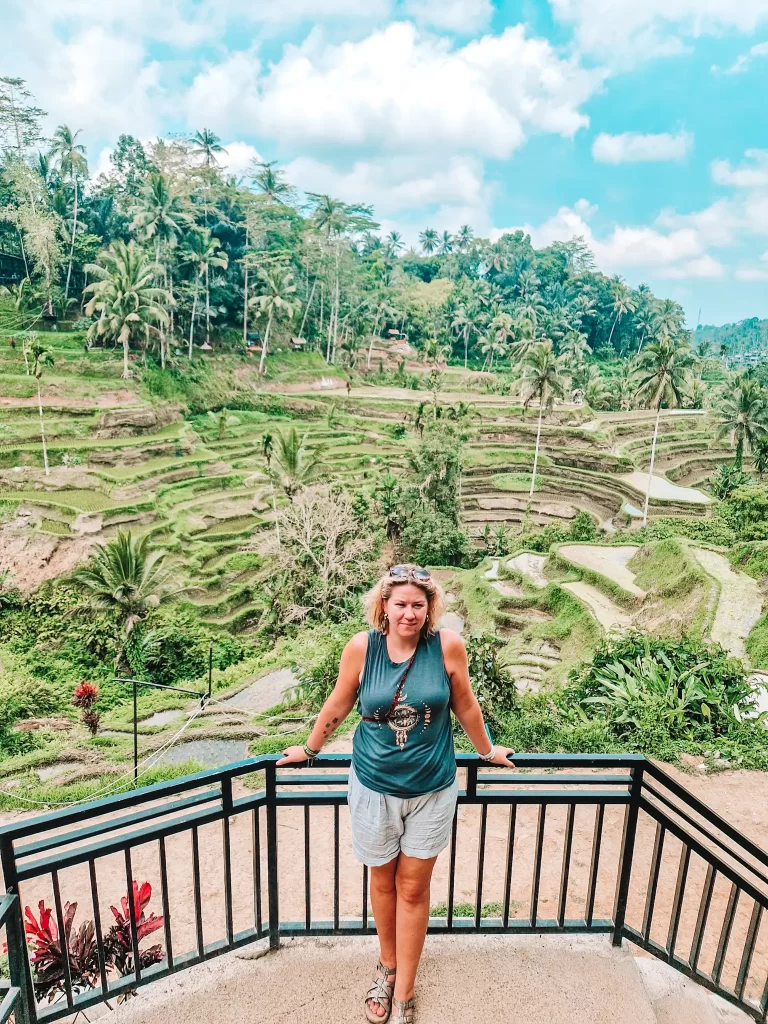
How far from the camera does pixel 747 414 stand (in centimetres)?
3008

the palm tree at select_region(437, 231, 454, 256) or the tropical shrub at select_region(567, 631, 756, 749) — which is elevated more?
the palm tree at select_region(437, 231, 454, 256)

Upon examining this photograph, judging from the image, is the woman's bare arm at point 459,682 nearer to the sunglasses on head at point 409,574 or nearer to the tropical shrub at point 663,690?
the sunglasses on head at point 409,574

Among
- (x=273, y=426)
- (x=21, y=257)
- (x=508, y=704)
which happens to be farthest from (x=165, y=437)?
(x=508, y=704)

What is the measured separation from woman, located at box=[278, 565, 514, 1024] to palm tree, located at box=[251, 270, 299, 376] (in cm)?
3920

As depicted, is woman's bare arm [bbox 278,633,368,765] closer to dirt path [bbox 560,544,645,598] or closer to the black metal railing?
the black metal railing

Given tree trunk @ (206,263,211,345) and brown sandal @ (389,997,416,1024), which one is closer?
brown sandal @ (389,997,416,1024)

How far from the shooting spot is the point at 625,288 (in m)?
65.8

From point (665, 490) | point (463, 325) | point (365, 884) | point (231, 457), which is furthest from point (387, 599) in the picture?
point (463, 325)

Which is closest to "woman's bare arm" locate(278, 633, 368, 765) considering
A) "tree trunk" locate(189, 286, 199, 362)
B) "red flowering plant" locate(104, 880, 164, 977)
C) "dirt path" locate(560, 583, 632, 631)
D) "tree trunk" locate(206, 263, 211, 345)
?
"red flowering plant" locate(104, 880, 164, 977)

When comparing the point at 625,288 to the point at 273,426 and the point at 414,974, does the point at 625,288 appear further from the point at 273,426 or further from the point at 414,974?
the point at 414,974

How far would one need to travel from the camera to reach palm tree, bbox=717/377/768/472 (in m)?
29.6

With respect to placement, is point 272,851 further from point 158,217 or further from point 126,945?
point 158,217

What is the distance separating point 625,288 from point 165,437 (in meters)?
52.4

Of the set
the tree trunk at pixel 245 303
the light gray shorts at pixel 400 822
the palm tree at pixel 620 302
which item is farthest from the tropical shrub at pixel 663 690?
the palm tree at pixel 620 302
